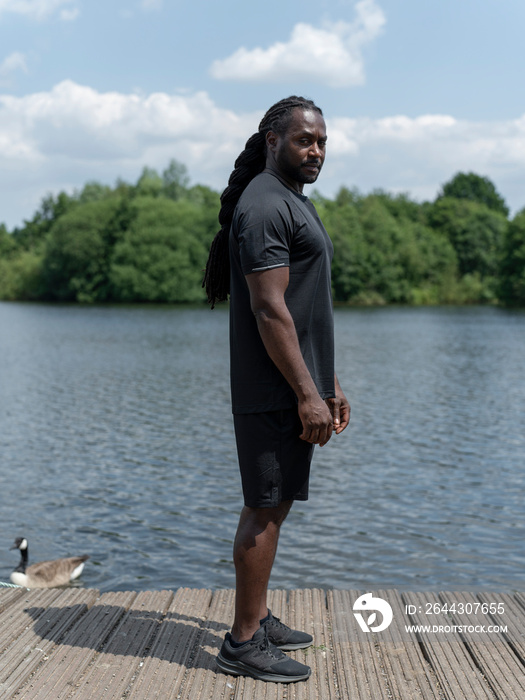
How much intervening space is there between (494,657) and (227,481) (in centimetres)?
890

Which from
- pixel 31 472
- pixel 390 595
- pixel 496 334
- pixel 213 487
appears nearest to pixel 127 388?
pixel 31 472

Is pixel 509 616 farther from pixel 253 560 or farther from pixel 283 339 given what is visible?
pixel 283 339

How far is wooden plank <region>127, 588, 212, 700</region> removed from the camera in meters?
3.55

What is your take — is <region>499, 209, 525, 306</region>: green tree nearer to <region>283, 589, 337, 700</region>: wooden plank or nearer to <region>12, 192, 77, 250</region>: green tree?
<region>12, 192, 77, 250</region>: green tree

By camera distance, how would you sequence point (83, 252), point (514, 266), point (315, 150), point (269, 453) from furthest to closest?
point (83, 252), point (514, 266), point (315, 150), point (269, 453)

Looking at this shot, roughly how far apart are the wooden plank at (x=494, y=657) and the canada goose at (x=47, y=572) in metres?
5.22

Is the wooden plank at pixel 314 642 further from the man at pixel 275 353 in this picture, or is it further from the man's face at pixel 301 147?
the man's face at pixel 301 147

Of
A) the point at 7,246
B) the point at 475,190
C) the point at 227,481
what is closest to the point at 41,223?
the point at 7,246

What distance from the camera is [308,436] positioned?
11.7ft

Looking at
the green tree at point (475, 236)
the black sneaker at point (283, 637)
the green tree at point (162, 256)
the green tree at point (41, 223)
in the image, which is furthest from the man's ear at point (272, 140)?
the green tree at point (41, 223)

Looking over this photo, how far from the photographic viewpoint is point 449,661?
3.87 metres

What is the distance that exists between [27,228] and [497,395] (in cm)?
12551

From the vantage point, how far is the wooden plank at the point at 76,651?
3.55m

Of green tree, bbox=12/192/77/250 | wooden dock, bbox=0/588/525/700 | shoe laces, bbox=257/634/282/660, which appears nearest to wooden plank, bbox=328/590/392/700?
wooden dock, bbox=0/588/525/700
